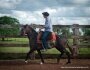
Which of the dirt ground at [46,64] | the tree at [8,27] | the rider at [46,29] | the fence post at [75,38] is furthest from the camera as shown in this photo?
the fence post at [75,38]

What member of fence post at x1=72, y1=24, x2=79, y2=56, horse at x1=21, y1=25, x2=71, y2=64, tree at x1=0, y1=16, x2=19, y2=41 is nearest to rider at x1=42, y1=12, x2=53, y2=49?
horse at x1=21, y1=25, x2=71, y2=64

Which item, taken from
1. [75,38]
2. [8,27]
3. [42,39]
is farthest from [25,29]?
[75,38]

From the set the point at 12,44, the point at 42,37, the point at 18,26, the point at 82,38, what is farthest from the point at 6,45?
the point at 82,38

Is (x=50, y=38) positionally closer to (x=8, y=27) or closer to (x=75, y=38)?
(x=75, y=38)

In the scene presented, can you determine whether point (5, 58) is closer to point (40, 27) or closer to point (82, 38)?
point (40, 27)

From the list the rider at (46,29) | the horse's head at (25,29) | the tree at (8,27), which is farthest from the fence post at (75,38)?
the tree at (8,27)

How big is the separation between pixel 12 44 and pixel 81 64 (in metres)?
2.49

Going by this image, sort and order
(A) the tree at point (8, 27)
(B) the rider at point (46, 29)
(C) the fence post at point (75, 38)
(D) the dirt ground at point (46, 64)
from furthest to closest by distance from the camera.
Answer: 1. (C) the fence post at point (75, 38)
2. (A) the tree at point (8, 27)
3. (B) the rider at point (46, 29)
4. (D) the dirt ground at point (46, 64)

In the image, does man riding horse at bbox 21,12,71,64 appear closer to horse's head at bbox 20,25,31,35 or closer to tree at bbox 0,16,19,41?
horse's head at bbox 20,25,31,35

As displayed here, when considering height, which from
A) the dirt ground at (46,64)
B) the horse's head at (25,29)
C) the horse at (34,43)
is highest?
the horse's head at (25,29)

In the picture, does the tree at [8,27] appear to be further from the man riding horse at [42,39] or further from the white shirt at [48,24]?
the white shirt at [48,24]

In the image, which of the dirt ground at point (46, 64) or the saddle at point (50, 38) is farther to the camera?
the saddle at point (50, 38)

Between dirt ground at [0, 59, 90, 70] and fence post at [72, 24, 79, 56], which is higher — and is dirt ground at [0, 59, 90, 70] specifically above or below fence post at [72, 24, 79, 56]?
below

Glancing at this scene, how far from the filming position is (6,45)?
438 inches
